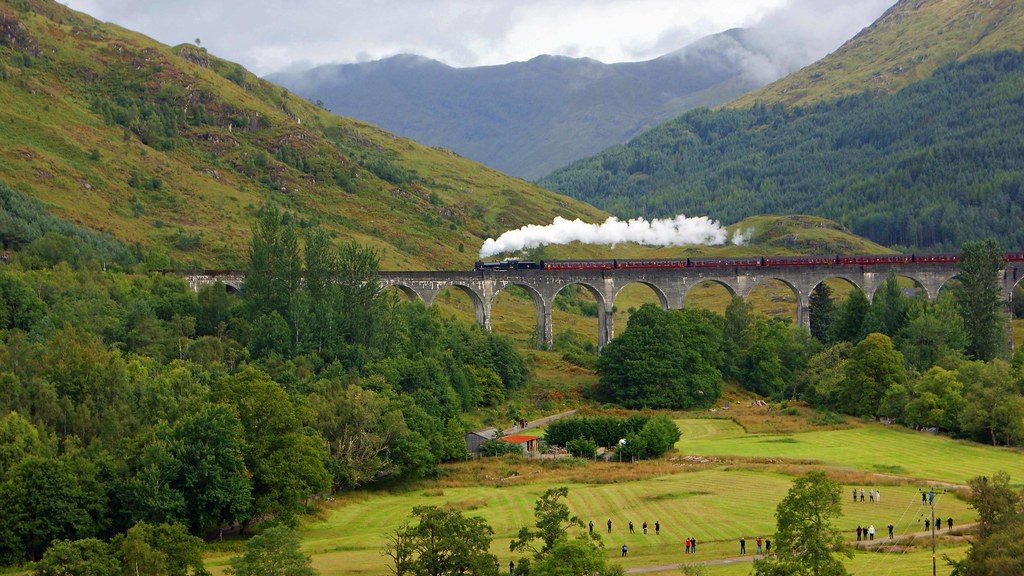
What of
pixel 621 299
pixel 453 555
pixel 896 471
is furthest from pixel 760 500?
pixel 621 299

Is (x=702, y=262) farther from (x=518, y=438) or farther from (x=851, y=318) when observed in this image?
(x=518, y=438)

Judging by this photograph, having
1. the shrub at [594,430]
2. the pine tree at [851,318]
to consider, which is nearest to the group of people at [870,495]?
the shrub at [594,430]

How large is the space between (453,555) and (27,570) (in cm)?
2223

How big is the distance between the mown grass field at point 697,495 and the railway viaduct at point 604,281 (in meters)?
38.3

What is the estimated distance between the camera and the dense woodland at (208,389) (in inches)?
2341

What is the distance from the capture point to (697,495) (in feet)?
214

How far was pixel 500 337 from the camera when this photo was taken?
10638 centimetres

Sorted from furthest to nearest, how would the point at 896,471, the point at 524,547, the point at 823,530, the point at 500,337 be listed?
the point at 500,337 < the point at 896,471 < the point at 524,547 < the point at 823,530

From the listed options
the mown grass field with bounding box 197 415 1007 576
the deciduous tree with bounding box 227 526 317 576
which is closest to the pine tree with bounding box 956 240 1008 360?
the mown grass field with bounding box 197 415 1007 576

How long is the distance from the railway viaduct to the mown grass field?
38.3 metres

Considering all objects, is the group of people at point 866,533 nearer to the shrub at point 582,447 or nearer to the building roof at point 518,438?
the shrub at point 582,447

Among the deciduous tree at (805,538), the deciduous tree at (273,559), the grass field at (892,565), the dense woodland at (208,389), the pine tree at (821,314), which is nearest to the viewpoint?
the deciduous tree at (805,538)

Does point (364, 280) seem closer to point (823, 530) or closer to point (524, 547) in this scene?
point (524, 547)

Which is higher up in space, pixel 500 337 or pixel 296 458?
pixel 500 337
